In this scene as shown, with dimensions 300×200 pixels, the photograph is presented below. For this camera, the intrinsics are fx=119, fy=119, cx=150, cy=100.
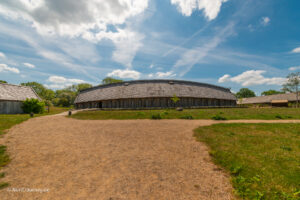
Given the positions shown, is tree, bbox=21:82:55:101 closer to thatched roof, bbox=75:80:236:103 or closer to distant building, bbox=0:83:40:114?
distant building, bbox=0:83:40:114

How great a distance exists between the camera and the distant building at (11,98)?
2553cm

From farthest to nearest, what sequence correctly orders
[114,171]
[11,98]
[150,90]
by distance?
[150,90] < [11,98] < [114,171]

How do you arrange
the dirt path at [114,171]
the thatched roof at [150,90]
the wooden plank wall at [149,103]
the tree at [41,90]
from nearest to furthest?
the dirt path at [114,171], the wooden plank wall at [149,103], the thatched roof at [150,90], the tree at [41,90]

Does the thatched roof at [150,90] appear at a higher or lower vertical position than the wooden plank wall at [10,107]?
higher

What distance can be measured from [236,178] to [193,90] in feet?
103

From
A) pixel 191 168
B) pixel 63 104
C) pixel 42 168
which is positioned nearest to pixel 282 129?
pixel 191 168

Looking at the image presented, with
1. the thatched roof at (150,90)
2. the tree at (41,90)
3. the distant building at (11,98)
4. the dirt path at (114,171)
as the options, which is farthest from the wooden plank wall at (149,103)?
the tree at (41,90)

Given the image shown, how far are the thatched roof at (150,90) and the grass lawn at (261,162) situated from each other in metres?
22.2

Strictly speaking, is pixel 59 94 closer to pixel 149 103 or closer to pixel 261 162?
pixel 149 103

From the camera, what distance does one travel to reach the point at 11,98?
26812 mm

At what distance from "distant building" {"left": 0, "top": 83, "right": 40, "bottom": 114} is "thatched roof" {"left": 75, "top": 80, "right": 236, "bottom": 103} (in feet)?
40.5

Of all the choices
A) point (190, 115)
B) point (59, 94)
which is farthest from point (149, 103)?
point (59, 94)

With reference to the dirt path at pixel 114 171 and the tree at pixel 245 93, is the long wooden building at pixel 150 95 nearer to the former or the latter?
the dirt path at pixel 114 171

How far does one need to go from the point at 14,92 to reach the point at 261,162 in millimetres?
45101
